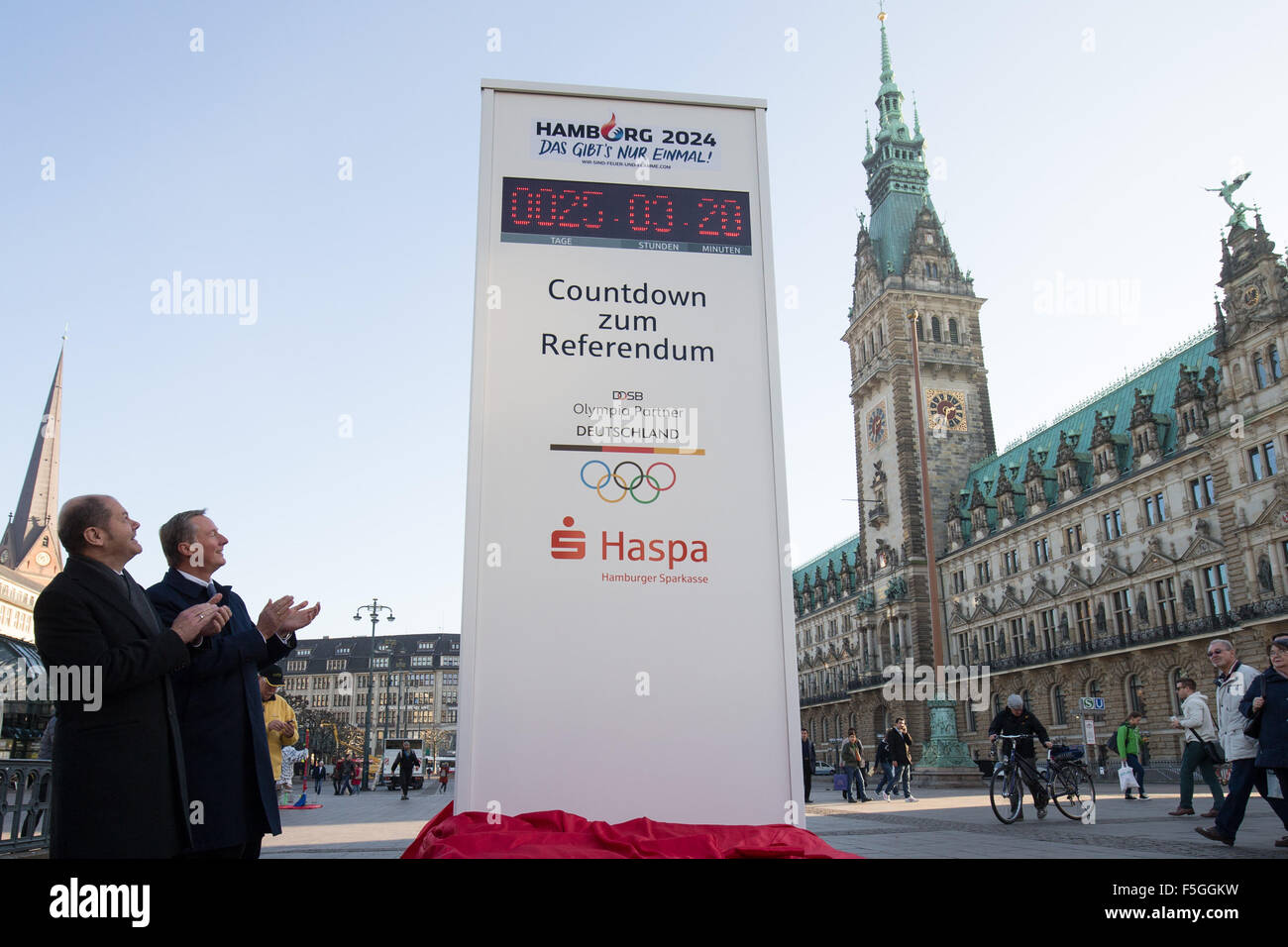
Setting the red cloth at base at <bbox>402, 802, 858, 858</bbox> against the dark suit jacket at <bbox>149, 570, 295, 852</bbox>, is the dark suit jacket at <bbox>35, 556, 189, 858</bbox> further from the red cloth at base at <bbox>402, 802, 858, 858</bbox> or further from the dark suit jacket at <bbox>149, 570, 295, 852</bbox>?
the red cloth at base at <bbox>402, 802, 858, 858</bbox>

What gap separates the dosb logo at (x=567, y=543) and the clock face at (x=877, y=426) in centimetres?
6298

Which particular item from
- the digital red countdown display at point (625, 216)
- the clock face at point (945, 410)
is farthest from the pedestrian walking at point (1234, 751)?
the clock face at point (945, 410)

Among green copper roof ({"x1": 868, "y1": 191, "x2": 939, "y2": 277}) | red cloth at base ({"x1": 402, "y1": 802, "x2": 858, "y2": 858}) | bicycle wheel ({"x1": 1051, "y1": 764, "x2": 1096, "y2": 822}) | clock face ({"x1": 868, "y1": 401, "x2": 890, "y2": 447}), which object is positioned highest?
green copper roof ({"x1": 868, "y1": 191, "x2": 939, "y2": 277})

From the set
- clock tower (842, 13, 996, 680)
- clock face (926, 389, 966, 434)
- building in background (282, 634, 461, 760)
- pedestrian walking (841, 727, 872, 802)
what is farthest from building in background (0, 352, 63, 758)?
pedestrian walking (841, 727, 872, 802)

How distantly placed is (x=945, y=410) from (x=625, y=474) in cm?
6407

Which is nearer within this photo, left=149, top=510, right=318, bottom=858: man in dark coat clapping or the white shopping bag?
left=149, top=510, right=318, bottom=858: man in dark coat clapping

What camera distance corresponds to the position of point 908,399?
64.1 metres

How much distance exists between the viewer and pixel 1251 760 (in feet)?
27.9

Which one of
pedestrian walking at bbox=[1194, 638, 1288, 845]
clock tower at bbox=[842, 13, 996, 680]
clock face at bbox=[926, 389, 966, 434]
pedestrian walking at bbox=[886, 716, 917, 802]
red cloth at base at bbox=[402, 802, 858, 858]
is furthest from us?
clock face at bbox=[926, 389, 966, 434]

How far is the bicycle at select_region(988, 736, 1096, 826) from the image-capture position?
12297 mm

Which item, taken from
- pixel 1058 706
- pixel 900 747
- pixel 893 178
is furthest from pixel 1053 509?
pixel 900 747

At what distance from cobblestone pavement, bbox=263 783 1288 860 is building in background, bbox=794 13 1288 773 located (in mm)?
19045

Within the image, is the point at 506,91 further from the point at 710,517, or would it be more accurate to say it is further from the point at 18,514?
the point at 18,514
